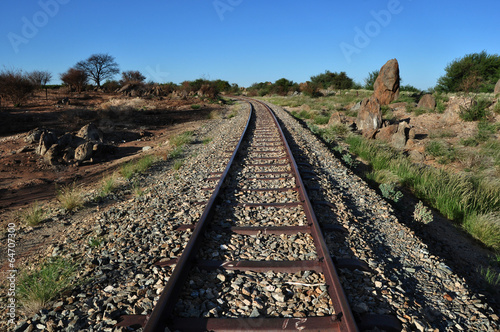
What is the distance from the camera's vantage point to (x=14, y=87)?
18234 millimetres

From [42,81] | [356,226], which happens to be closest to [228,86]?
[42,81]

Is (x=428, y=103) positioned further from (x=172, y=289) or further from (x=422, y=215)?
(x=172, y=289)

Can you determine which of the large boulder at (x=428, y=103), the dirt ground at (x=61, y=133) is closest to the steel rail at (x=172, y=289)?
the dirt ground at (x=61, y=133)

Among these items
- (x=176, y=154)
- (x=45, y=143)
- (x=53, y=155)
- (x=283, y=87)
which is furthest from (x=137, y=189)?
(x=283, y=87)

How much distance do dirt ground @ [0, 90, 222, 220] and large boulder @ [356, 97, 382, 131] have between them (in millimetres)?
8659

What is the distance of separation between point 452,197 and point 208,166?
17.1ft

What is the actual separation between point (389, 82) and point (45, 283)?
22.3 m

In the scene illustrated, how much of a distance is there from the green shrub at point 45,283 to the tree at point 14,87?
1974cm

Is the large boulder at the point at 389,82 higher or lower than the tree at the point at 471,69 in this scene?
lower

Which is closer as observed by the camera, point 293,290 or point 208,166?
point 293,290

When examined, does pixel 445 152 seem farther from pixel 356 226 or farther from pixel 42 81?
pixel 42 81

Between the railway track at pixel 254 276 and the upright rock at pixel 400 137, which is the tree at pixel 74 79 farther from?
the railway track at pixel 254 276

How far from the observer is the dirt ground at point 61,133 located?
7062mm

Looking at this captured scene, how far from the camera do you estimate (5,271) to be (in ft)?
11.6
